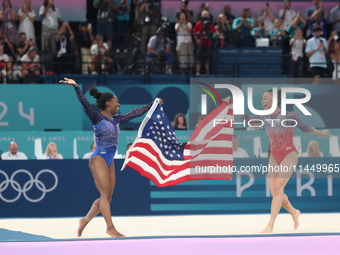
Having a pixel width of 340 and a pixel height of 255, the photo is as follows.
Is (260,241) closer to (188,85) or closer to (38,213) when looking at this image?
(38,213)

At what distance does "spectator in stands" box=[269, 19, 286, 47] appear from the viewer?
1380 centimetres

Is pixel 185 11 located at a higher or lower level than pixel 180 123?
higher

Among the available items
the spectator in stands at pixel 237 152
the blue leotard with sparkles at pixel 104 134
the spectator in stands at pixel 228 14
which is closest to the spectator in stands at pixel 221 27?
the spectator in stands at pixel 228 14

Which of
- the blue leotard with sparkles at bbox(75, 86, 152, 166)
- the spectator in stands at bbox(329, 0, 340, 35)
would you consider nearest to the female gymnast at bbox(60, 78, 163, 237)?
the blue leotard with sparkles at bbox(75, 86, 152, 166)

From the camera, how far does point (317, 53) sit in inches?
515

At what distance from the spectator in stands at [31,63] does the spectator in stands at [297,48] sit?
629cm

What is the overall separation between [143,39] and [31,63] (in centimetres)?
281

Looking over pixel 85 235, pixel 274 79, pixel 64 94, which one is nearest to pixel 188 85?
pixel 274 79

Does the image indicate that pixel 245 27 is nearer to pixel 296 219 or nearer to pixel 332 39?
pixel 332 39

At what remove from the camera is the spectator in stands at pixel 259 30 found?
13844 millimetres

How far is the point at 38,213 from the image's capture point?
9.40m

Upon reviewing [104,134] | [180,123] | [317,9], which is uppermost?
[317,9]

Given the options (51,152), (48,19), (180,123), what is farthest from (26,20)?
(180,123)

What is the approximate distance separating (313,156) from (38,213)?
5.16 metres
